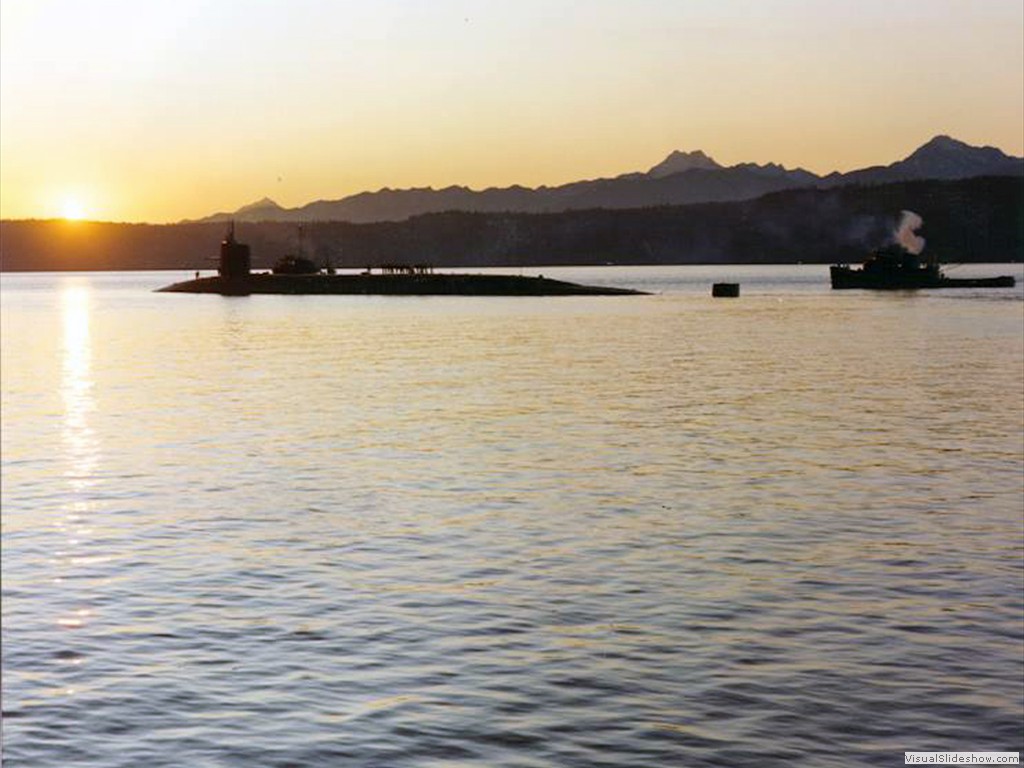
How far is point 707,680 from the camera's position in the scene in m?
19.5

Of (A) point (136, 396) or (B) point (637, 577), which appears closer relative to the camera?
(B) point (637, 577)

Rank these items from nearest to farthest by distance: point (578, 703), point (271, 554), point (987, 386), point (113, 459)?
point (578, 703), point (271, 554), point (113, 459), point (987, 386)

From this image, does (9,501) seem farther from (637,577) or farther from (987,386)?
(987,386)

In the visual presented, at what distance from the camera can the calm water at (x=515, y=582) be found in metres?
17.7

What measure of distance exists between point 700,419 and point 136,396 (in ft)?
102

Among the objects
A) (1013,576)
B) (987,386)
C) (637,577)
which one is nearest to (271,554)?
(637,577)

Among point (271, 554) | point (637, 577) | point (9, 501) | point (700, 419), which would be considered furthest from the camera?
point (700, 419)

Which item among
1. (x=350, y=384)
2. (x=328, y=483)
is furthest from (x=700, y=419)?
(x=350, y=384)

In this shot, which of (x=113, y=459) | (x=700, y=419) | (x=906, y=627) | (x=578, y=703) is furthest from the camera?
(x=700, y=419)

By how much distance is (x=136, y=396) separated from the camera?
242 feet

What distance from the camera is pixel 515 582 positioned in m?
26.3

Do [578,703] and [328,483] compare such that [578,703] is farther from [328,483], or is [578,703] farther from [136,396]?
[136,396]

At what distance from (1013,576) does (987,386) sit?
4926 centimetres

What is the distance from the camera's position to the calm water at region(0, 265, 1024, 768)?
17.7m
